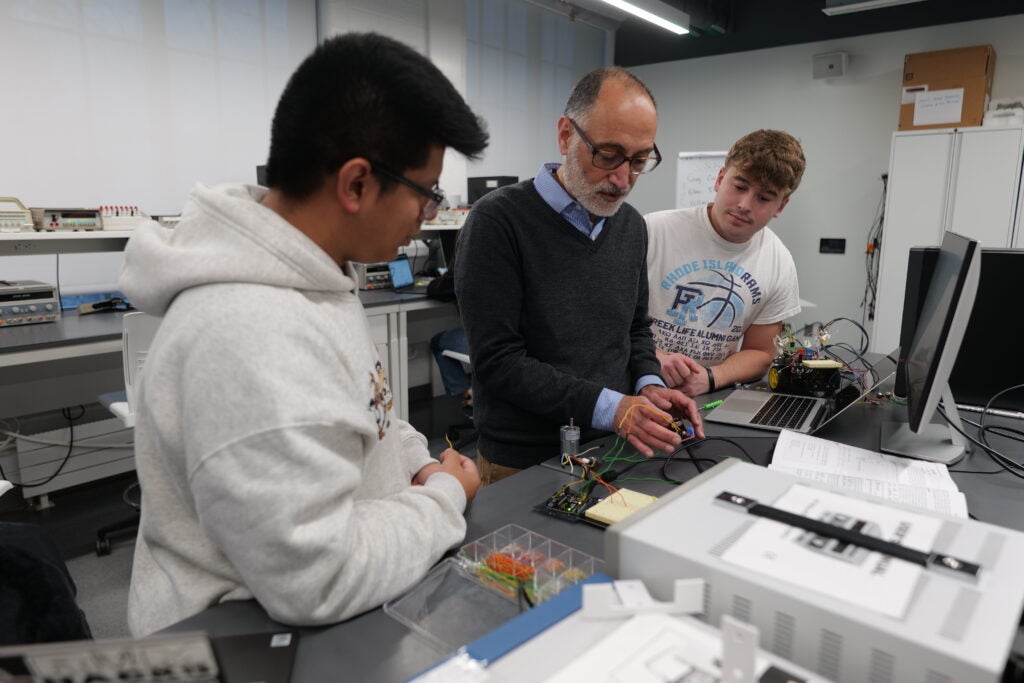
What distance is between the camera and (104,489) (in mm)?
3100

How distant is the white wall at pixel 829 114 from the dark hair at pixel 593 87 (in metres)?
3.54

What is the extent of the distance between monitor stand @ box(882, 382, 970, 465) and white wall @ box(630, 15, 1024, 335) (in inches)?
130

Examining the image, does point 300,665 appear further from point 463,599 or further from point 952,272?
point 952,272

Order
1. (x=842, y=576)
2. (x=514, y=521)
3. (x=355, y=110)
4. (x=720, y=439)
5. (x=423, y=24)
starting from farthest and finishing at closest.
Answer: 1. (x=423, y=24)
2. (x=720, y=439)
3. (x=514, y=521)
4. (x=355, y=110)
5. (x=842, y=576)

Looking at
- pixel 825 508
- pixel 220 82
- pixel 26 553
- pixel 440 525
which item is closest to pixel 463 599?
Result: pixel 440 525

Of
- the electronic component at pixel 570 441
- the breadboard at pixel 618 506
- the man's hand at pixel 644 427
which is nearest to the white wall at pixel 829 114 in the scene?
the man's hand at pixel 644 427

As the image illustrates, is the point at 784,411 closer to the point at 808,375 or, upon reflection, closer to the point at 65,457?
the point at 808,375

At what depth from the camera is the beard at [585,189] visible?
58.1 inches

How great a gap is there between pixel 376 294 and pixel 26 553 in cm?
272

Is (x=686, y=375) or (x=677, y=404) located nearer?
(x=677, y=404)

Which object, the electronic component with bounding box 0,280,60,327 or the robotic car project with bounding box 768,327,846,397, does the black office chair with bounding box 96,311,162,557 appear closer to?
the electronic component with bounding box 0,280,60,327

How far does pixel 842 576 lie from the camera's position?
0.65 meters

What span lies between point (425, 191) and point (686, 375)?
3.86 feet

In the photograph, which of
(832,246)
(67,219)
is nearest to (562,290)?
(67,219)
